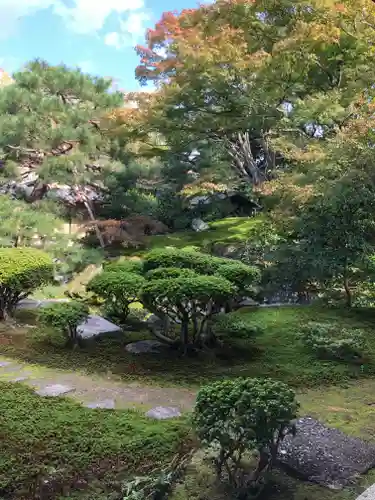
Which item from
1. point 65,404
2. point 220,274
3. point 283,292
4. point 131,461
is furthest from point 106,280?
point 283,292

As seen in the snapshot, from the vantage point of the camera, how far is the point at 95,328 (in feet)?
20.0

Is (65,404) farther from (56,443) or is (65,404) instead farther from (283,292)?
(283,292)

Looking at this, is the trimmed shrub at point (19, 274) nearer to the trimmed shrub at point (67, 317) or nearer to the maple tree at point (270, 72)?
the trimmed shrub at point (67, 317)

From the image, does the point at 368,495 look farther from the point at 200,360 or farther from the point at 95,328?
the point at 95,328

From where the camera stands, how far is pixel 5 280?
6.24 meters

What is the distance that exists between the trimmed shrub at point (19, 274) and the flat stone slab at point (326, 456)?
4412 mm

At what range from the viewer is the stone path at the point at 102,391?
3909 millimetres

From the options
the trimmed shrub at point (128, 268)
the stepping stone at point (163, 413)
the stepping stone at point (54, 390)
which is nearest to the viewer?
the stepping stone at point (163, 413)

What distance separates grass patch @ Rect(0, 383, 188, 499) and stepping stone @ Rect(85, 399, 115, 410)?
0.11 m

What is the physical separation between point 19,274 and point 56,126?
5101mm

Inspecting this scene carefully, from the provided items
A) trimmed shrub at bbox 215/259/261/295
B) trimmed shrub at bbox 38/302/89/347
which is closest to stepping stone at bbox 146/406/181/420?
trimmed shrub at bbox 215/259/261/295

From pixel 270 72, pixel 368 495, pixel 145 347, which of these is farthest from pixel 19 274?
pixel 270 72

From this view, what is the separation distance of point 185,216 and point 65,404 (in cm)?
1064

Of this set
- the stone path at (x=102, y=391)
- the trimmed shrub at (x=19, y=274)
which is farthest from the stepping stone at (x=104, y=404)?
the trimmed shrub at (x=19, y=274)
